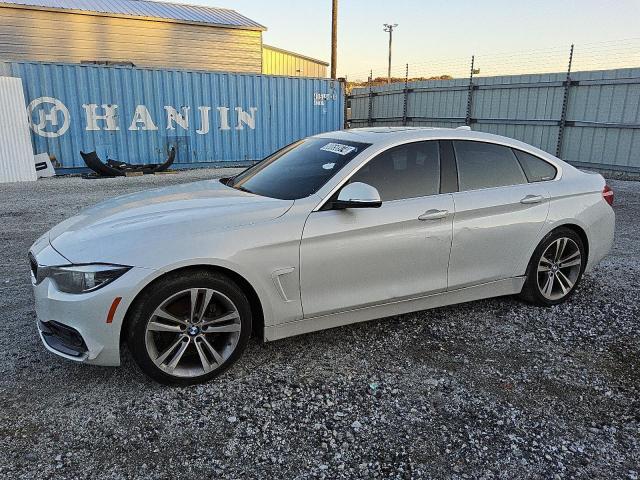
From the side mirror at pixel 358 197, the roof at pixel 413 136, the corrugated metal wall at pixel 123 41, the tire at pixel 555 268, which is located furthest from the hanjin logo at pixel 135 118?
the tire at pixel 555 268

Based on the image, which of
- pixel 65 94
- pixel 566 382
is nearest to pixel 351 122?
pixel 65 94

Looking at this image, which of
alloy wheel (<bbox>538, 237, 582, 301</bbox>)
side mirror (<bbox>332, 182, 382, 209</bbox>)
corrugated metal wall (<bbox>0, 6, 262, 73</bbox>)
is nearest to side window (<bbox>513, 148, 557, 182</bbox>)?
alloy wheel (<bbox>538, 237, 582, 301</bbox>)

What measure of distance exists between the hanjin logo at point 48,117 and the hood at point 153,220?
11394 millimetres

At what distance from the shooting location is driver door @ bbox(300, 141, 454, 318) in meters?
3.12

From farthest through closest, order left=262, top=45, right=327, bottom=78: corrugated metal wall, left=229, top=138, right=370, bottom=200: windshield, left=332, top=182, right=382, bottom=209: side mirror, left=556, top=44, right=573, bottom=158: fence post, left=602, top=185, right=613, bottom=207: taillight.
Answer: left=262, top=45, right=327, bottom=78: corrugated metal wall < left=556, top=44, right=573, bottom=158: fence post < left=602, top=185, right=613, bottom=207: taillight < left=229, top=138, right=370, bottom=200: windshield < left=332, top=182, right=382, bottom=209: side mirror

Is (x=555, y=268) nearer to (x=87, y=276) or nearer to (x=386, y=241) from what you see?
(x=386, y=241)

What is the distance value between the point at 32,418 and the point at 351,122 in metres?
21.4

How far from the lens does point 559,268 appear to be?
4184 mm

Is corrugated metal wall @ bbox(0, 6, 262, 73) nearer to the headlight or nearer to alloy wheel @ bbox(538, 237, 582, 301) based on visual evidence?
the headlight

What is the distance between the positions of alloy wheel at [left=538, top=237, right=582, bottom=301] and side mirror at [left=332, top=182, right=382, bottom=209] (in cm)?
181

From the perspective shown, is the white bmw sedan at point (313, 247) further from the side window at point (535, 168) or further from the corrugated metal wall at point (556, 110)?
the corrugated metal wall at point (556, 110)

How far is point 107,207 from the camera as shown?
347cm

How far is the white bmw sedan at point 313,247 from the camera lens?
8.98 ft

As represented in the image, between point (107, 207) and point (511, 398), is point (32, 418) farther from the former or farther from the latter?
point (511, 398)
